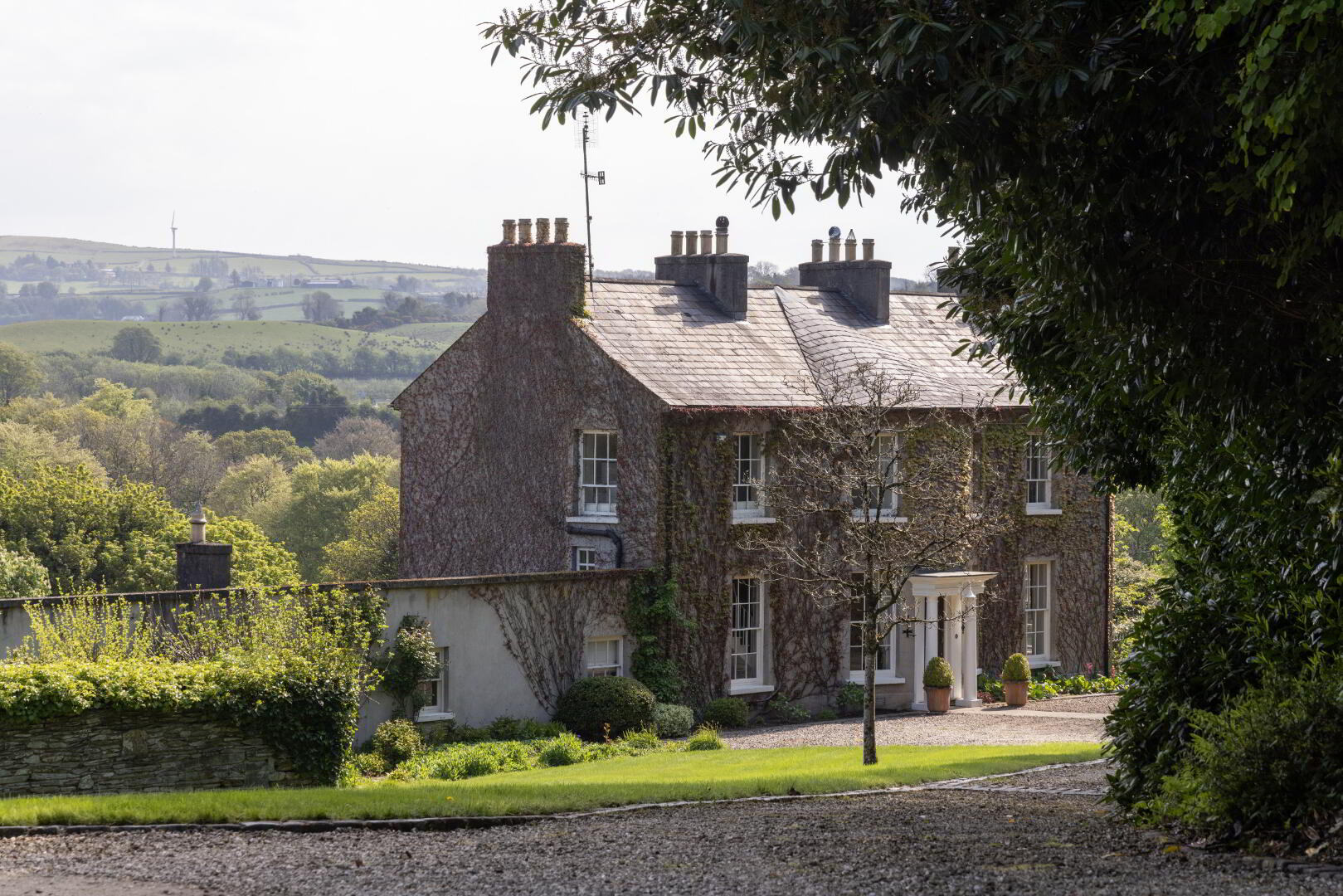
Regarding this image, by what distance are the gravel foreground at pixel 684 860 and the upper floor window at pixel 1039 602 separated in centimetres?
2178

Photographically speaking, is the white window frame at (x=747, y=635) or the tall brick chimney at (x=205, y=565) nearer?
the tall brick chimney at (x=205, y=565)

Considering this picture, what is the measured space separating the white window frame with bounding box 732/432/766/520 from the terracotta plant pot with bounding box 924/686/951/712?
478cm

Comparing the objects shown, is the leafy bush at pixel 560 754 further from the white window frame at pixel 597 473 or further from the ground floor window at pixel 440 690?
the white window frame at pixel 597 473

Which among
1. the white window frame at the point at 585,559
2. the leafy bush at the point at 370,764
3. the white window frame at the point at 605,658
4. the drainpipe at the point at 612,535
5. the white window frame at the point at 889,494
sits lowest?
the leafy bush at the point at 370,764

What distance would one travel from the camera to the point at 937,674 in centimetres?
3055

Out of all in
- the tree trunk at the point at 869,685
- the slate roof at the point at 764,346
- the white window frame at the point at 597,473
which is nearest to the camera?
the tree trunk at the point at 869,685

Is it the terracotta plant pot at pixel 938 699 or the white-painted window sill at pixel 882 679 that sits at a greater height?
the white-painted window sill at pixel 882 679

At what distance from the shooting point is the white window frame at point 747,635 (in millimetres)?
30219

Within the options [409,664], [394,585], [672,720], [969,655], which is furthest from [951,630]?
[394,585]

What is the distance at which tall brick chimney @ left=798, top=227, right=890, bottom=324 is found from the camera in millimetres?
35594

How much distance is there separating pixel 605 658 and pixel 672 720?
6.02 ft

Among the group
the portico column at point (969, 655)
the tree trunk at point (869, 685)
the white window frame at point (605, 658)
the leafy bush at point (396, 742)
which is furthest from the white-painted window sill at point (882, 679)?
the leafy bush at point (396, 742)

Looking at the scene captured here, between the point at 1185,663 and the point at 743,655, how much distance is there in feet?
62.5

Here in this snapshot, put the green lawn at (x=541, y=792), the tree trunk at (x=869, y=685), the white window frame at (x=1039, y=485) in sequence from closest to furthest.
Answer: the green lawn at (x=541, y=792) → the tree trunk at (x=869, y=685) → the white window frame at (x=1039, y=485)
